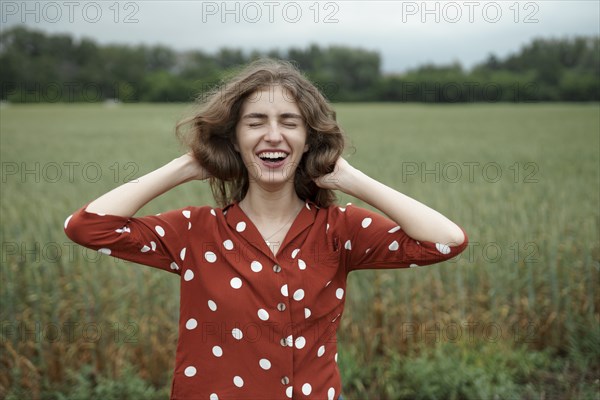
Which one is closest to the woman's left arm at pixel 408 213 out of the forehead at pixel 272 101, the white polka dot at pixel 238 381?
the forehead at pixel 272 101

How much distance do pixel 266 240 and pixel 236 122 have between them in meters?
0.43

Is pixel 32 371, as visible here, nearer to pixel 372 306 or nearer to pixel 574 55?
pixel 372 306

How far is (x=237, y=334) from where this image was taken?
1.67m

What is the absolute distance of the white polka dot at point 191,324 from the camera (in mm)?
1733

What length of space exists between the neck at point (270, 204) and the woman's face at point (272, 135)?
0.05 m

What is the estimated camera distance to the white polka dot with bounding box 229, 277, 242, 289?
1677mm

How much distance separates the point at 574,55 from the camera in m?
26.2

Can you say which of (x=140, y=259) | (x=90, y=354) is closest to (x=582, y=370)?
(x=140, y=259)

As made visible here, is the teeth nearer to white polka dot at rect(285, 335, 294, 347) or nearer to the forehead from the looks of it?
the forehead

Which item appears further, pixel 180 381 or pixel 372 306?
pixel 372 306

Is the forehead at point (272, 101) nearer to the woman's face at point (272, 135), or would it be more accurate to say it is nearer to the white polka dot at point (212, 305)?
the woman's face at point (272, 135)

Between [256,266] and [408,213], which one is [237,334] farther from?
[408,213]

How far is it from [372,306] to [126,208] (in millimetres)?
2276

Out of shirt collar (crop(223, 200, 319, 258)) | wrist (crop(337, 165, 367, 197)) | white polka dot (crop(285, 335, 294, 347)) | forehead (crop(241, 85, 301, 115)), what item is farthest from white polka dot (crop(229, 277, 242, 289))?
forehead (crop(241, 85, 301, 115))
